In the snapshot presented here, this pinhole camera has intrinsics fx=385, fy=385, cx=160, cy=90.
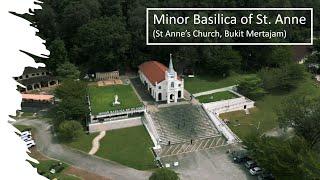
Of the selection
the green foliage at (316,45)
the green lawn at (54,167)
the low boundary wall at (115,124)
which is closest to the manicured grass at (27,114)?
the low boundary wall at (115,124)

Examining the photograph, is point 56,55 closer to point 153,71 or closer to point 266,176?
point 153,71

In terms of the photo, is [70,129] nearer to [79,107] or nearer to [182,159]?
[79,107]

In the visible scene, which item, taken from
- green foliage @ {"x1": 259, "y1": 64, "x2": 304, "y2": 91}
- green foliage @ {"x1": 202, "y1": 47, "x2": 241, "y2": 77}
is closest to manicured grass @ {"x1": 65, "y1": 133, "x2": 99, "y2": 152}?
green foliage @ {"x1": 202, "y1": 47, "x2": 241, "y2": 77}

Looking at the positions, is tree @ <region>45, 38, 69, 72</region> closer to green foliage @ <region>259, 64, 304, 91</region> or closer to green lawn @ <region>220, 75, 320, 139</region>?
green lawn @ <region>220, 75, 320, 139</region>

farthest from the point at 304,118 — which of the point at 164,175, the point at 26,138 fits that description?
the point at 26,138

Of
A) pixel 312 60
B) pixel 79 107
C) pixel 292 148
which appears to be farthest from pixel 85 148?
pixel 312 60
